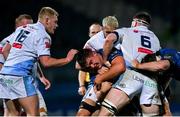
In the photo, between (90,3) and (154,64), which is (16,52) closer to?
(154,64)

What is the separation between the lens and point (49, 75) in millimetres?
13797

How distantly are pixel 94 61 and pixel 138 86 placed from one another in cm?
60

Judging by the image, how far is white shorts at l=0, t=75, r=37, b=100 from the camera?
6.73 m

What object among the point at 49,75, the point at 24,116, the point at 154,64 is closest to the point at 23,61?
the point at 24,116

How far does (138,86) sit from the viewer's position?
682 centimetres

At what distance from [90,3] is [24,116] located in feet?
30.6

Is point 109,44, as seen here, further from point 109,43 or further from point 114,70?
point 114,70

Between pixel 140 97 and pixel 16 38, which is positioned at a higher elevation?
pixel 16 38

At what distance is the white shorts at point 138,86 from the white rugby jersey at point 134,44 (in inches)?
6.1

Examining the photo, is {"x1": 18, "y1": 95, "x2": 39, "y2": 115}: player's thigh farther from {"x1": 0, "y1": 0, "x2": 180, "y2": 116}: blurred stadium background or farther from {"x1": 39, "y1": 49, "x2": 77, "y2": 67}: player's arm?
{"x1": 0, "y1": 0, "x2": 180, "y2": 116}: blurred stadium background

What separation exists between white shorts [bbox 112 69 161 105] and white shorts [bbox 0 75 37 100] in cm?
99

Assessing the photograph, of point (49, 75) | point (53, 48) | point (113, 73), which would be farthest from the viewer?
point (53, 48)

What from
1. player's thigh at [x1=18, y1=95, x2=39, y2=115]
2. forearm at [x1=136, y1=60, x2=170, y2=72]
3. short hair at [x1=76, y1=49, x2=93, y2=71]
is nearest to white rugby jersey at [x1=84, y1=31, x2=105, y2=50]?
short hair at [x1=76, y1=49, x2=93, y2=71]

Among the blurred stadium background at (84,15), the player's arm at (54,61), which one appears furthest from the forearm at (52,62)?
the blurred stadium background at (84,15)
